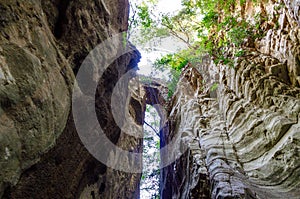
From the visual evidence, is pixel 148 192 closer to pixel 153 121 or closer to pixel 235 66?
pixel 153 121

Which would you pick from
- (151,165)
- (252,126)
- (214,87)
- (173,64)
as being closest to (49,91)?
(252,126)

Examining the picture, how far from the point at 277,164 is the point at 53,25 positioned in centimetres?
593

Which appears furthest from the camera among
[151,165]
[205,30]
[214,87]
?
[151,165]

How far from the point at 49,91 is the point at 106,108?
264 cm

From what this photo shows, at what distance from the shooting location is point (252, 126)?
25.9ft

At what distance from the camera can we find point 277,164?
6.65m

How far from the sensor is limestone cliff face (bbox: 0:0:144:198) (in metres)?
4.17

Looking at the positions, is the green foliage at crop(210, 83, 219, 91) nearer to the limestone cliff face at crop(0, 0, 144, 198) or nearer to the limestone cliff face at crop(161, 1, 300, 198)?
the limestone cliff face at crop(161, 1, 300, 198)

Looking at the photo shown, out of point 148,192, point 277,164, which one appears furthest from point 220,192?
point 148,192

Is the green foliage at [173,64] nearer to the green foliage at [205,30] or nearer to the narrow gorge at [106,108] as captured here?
the green foliage at [205,30]

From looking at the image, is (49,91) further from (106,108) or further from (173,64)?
(173,64)

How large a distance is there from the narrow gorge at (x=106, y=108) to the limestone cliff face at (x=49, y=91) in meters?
0.02

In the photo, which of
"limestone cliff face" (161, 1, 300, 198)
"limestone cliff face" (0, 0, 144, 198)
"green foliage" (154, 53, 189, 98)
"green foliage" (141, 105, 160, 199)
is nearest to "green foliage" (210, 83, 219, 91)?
"limestone cliff face" (161, 1, 300, 198)

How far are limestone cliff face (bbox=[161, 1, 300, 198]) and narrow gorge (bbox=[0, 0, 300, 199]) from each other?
0.03 metres
